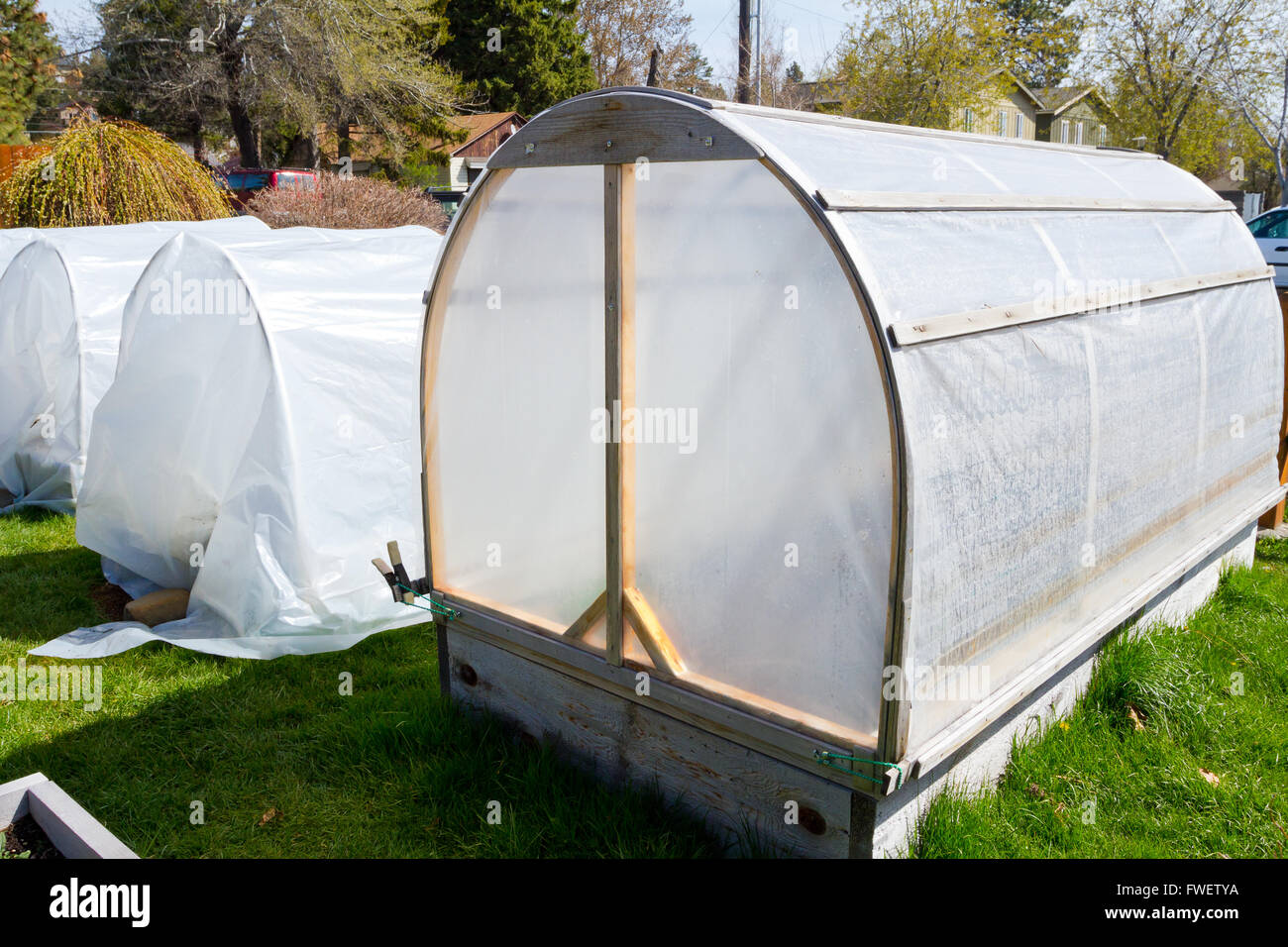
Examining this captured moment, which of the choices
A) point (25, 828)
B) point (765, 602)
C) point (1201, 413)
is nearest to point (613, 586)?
point (765, 602)

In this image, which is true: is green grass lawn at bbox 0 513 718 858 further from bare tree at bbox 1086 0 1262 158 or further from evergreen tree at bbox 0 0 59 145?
evergreen tree at bbox 0 0 59 145

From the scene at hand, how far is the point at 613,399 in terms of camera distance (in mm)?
3271

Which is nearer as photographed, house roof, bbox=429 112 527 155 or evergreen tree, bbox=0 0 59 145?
house roof, bbox=429 112 527 155

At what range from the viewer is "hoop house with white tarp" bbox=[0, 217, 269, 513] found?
7.24m

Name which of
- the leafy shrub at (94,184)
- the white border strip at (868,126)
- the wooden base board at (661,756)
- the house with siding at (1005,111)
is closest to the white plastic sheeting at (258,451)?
the wooden base board at (661,756)

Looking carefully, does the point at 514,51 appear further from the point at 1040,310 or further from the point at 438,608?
the point at 1040,310

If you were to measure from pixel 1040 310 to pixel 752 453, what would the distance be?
111 centimetres

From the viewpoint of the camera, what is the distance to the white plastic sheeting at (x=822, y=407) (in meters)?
2.77

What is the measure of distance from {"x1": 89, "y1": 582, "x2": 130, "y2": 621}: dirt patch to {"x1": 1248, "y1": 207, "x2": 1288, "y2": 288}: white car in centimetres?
1503

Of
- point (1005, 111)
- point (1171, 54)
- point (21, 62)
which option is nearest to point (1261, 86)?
point (1171, 54)

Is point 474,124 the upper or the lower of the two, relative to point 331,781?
upper

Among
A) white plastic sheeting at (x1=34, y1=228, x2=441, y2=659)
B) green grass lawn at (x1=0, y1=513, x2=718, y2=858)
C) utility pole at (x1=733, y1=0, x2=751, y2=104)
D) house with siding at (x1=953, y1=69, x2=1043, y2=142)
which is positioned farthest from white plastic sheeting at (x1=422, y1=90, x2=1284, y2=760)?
house with siding at (x1=953, y1=69, x2=1043, y2=142)

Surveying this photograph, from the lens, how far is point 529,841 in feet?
10.9
